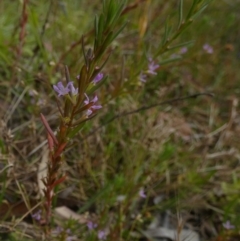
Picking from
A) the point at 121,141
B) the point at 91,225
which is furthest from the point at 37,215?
the point at 121,141

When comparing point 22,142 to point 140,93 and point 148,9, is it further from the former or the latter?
point 148,9

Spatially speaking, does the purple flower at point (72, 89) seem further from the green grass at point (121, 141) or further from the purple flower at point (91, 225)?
the purple flower at point (91, 225)

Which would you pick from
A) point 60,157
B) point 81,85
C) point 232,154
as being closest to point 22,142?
point 60,157

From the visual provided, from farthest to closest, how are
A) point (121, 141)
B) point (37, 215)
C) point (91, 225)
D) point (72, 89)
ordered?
point (121, 141), point (91, 225), point (37, 215), point (72, 89)

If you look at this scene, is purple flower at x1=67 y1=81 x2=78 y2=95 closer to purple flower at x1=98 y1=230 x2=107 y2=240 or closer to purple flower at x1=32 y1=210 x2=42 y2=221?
purple flower at x1=32 y1=210 x2=42 y2=221

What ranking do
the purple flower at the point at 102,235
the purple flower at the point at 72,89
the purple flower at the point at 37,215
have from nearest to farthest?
the purple flower at the point at 72,89 < the purple flower at the point at 37,215 < the purple flower at the point at 102,235

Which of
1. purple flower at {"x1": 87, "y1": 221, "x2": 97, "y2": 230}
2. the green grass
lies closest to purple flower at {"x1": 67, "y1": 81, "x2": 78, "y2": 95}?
Result: the green grass

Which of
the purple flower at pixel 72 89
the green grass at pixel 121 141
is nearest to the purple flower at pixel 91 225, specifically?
the green grass at pixel 121 141

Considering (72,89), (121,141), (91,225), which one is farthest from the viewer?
(121,141)

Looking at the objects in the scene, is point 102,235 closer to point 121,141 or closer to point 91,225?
point 91,225
